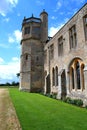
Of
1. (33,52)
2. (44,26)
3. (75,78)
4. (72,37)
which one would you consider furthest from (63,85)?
(44,26)

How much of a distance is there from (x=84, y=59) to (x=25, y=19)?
66.1ft

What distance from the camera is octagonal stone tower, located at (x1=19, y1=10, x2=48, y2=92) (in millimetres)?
26562

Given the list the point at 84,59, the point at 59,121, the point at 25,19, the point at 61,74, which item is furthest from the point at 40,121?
the point at 25,19

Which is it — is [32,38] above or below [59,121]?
above

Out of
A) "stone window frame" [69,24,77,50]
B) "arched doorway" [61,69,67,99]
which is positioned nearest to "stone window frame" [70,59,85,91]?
"arched doorway" [61,69,67,99]

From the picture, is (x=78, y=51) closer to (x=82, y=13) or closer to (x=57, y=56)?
(x=82, y=13)

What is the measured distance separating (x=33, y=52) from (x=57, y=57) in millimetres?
9080

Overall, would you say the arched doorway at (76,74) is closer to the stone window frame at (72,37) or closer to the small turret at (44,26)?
the stone window frame at (72,37)

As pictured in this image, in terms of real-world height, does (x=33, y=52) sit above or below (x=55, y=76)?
above

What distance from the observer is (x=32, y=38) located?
27844 mm

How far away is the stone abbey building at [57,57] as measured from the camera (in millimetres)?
13391

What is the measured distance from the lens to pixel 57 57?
19.3 meters

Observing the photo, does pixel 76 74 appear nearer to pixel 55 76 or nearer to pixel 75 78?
pixel 75 78

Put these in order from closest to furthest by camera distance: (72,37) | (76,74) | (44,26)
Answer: (76,74)
(72,37)
(44,26)
